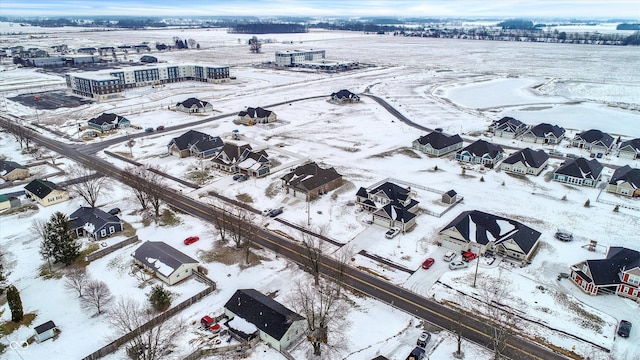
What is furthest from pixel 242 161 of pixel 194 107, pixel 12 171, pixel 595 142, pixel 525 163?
pixel 595 142

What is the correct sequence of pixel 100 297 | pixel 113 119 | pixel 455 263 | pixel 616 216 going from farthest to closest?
pixel 113 119, pixel 616 216, pixel 455 263, pixel 100 297

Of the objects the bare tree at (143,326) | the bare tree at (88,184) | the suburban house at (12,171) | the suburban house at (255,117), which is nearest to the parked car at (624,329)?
the bare tree at (143,326)

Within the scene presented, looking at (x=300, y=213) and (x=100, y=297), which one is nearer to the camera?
(x=100, y=297)

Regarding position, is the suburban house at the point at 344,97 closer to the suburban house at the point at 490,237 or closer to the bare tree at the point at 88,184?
the bare tree at the point at 88,184

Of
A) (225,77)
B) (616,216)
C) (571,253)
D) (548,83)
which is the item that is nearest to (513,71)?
(548,83)

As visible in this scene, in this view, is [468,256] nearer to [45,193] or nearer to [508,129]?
[508,129]

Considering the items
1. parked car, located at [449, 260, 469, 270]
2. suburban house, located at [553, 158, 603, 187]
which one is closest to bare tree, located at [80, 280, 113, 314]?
parked car, located at [449, 260, 469, 270]

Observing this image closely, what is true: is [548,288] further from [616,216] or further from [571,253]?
[616,216]
